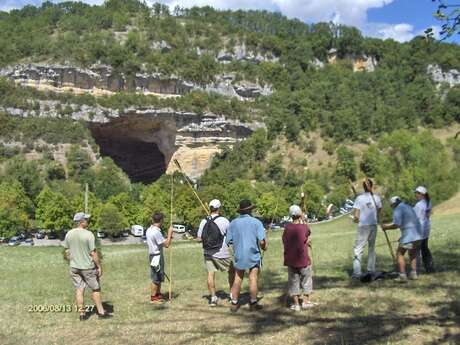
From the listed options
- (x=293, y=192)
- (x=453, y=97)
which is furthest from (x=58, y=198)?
(x=453, y=97)

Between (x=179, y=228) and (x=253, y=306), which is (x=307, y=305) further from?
(x=179, y=228)

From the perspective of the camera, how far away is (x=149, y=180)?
356 ft

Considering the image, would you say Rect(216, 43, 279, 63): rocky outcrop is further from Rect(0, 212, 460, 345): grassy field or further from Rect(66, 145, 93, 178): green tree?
Rect(0, 212, 460, 345): grassy field

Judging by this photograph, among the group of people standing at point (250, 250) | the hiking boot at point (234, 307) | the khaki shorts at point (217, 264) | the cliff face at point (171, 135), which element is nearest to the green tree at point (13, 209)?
the cliff face at point (171, 135)

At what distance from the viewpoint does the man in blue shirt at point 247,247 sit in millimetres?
9469

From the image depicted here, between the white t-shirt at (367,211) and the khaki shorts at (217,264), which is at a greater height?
the white t-shirt at (367,211)

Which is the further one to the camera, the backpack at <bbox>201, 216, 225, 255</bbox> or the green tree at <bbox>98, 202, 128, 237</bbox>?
the green tree at <bbox>98, 202, 128, 237</bbox>

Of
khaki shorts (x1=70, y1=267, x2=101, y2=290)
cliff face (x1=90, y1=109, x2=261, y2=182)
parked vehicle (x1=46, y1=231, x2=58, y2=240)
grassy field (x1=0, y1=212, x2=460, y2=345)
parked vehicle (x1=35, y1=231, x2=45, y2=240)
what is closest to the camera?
grassy field (x1=0, y1=212, x2=460, y2=345)

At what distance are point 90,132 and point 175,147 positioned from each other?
16019 mm

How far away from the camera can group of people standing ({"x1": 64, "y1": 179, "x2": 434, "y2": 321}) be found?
9.30 metres

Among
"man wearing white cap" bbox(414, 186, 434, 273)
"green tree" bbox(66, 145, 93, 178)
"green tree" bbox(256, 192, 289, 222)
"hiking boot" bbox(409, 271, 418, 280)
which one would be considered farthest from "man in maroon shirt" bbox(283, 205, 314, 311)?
"green tree" bbox(66, 145, 93, 178)

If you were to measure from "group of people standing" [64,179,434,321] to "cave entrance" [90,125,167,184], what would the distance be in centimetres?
9515

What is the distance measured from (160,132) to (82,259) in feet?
304

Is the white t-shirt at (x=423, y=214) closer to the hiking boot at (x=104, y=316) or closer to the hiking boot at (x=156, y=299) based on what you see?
the hiking boot at (x=156, y=299)
